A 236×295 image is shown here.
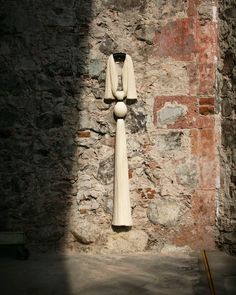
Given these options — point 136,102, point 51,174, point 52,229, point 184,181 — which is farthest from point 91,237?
point 136,102

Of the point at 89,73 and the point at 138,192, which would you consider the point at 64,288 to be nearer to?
the point at 138,192

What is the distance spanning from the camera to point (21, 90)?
3514 mm

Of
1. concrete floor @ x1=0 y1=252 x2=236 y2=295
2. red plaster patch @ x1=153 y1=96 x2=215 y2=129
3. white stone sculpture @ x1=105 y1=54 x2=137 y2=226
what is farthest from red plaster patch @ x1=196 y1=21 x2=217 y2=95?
concrete floor @ x1=0 y1=252 x2=236 y2=295

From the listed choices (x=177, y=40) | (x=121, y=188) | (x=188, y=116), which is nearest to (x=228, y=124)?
(x=188, y=116)

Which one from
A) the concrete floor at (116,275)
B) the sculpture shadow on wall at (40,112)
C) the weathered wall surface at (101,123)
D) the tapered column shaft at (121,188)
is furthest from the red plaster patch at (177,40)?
the concrete floor at (116,275)

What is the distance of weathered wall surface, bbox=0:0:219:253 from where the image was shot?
3.48m

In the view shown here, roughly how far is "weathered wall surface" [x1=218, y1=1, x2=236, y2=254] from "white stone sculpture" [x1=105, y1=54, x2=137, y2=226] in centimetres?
67

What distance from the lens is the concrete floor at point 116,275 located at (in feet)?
8.70

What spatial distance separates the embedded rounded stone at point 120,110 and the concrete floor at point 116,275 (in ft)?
3.41

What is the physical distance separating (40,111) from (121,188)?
84 cm

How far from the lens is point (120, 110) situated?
3.47 meters

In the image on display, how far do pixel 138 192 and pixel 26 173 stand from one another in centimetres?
85

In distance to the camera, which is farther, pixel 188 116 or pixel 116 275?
pixel 188 116

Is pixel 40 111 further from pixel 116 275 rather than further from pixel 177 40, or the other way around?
pixel 116 275
